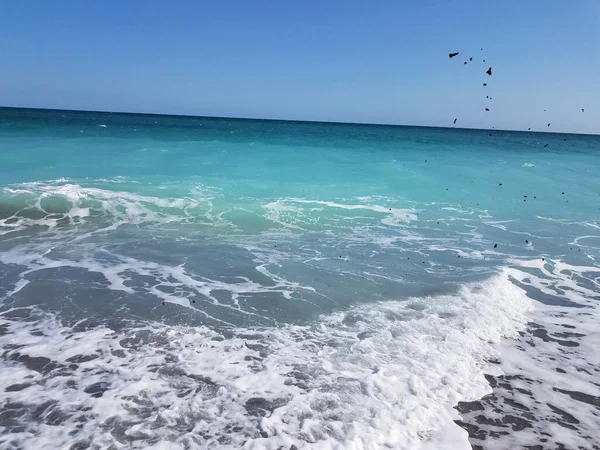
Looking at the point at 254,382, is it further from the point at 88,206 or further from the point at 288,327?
the point at 88,206

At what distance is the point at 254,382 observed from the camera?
5.60m

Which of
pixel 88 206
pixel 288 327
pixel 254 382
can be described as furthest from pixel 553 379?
pixel 88 206

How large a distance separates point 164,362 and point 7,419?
183cm

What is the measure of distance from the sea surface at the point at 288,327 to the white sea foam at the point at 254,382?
3 centimetres

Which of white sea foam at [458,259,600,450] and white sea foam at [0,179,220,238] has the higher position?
white sea foam at [0,179,220,238]

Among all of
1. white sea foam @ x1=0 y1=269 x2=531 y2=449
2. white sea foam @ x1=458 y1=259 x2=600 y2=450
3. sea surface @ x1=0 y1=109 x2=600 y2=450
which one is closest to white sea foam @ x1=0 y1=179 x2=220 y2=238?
sea surface @ x1=0 y1=109 x2=600 y2=450

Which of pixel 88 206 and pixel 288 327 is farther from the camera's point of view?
pixel 88 206

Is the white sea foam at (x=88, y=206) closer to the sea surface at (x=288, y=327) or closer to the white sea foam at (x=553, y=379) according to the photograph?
the sea surface at (x=288, y=327)

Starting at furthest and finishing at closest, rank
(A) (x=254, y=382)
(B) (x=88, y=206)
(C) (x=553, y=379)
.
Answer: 1. (B) (x=88, y=206)
2. (C) (x=553, y=379)
3. (A) (x=254, y=382)

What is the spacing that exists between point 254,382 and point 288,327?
1.71m

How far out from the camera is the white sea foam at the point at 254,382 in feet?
15.3

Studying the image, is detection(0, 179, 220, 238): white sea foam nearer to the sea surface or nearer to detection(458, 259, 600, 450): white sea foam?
the sea surface

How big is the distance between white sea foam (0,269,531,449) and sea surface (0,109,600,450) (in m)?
0.03

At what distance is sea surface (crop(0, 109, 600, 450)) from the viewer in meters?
4.87
